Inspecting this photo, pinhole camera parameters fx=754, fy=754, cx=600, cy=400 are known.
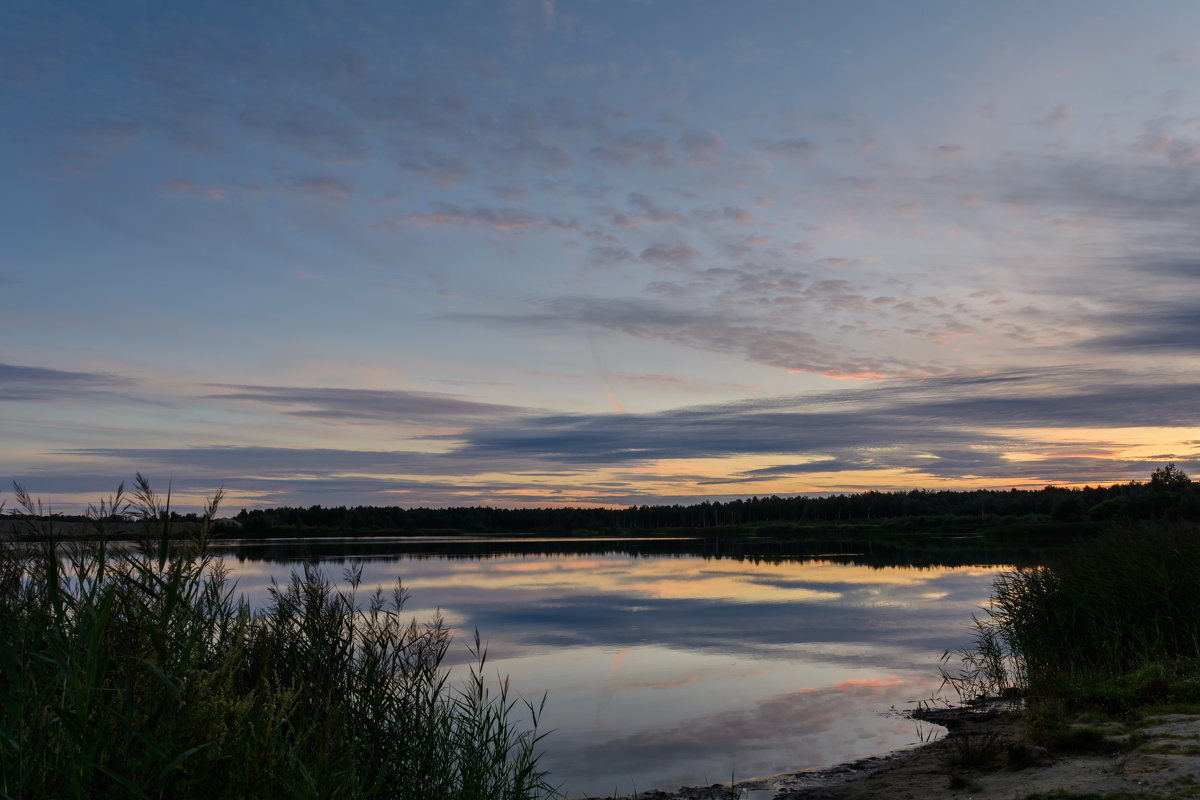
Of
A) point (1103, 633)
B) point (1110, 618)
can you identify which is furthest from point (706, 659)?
point (1110, 618)

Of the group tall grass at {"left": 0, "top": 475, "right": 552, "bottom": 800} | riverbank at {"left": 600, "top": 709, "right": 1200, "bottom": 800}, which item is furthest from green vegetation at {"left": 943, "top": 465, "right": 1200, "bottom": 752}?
tall grass at {"left": 0, "top": 475, "right": 552, "bottom": 800}

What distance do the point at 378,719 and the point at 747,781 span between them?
6125 mm

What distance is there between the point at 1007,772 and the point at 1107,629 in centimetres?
653

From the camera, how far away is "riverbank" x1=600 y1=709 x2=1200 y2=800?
7.84 m

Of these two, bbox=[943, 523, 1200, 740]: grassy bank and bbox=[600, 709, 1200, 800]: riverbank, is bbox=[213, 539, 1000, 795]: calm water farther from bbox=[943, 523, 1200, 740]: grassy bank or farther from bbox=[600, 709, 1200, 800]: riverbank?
bbox=[943, 523, 1200, 740]: grassy bank

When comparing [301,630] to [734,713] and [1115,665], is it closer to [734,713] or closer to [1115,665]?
[734,713]

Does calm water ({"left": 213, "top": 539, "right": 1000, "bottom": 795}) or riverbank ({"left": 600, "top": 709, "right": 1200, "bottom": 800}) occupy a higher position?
riverbank ({"left": 600, "top": 709, "right": 1200, "bottom": 800})

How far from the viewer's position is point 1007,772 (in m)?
9.48

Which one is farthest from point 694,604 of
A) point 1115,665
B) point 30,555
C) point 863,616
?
point 30,555

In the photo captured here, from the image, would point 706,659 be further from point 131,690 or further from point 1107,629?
point 131,690

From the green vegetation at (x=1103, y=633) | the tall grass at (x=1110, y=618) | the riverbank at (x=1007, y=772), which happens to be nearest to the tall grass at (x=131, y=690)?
the riverbank at (x=1007, y=772)

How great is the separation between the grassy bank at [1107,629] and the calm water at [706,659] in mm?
2415

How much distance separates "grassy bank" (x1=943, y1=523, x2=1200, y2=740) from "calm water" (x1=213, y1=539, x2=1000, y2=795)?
2415mm

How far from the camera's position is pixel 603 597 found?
3647 centimetres
